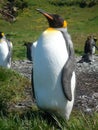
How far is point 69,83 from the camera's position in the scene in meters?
7.05

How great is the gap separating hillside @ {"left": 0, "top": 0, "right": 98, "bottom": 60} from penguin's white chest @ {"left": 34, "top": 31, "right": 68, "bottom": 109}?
515 inches

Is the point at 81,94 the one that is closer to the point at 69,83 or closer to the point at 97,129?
the point at 69,83

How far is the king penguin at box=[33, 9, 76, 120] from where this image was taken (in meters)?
6.99

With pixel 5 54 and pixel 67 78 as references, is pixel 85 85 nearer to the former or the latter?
pixel 5 54

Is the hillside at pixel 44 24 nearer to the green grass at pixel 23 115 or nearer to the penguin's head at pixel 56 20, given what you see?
the green grass at pixel 23 115

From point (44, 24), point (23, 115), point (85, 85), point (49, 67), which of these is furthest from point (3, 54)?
point (44, 24)

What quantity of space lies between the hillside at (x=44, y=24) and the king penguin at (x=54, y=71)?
1304 cm

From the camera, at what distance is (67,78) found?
699 centimetres

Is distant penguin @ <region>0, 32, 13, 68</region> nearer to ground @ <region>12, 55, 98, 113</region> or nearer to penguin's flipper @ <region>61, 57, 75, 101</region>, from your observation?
ground @ <region>12, 55, 98, 113</region>

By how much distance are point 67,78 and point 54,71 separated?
204 millimetres

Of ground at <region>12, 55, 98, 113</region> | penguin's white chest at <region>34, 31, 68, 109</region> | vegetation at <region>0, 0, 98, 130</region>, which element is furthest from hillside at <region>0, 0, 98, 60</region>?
penguin's white chest at <region>34, 31, 68, 109</region>

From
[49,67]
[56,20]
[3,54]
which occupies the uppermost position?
[56,20]

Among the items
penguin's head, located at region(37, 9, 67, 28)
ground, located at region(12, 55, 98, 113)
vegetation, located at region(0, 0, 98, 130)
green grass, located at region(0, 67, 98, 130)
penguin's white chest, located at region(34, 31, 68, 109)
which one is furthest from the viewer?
ground, located at region(12, 55, 98, 113)

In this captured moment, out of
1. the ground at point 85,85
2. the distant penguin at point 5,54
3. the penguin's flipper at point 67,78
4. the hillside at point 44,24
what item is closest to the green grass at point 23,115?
the ground at point 85,85
